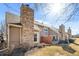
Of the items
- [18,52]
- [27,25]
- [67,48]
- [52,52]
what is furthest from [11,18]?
[67,48]

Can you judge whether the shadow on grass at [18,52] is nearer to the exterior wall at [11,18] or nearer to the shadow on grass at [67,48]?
the exterior wall at [11,18]

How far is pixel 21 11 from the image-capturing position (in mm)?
2268

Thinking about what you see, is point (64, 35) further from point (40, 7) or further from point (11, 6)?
point (11, 6)

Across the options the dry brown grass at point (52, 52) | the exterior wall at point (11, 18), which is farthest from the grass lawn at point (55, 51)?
the exterior wall at point (11, 18)

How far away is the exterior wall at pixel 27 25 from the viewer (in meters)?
2.25

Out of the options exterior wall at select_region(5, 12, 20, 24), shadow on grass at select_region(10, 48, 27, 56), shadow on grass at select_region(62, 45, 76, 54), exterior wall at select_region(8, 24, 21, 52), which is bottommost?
shadow on grass at select_region(10, 48, 27, 56)

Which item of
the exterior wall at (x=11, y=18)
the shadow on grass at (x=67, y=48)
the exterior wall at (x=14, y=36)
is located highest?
the exterior wall at (x=11, y=18)

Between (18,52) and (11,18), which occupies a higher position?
(11,18)

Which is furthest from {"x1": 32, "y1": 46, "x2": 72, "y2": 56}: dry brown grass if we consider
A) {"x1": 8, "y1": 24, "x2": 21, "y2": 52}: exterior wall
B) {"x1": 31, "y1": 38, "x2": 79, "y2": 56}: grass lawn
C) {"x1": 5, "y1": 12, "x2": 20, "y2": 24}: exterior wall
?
{"x1": 5, "y1": 12, "x2": 20, "y2": 24}: exterior wall

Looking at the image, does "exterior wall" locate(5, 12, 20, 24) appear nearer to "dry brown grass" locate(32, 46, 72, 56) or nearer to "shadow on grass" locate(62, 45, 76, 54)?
"dry brown grass" locate(32, 46, 72, 56)

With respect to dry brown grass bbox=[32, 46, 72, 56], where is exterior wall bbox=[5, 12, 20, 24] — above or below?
above

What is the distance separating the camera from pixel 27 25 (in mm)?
2283

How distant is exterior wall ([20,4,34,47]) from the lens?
7.39 ft

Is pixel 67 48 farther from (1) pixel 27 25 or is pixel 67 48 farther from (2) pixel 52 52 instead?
(1) pixel 27 25
